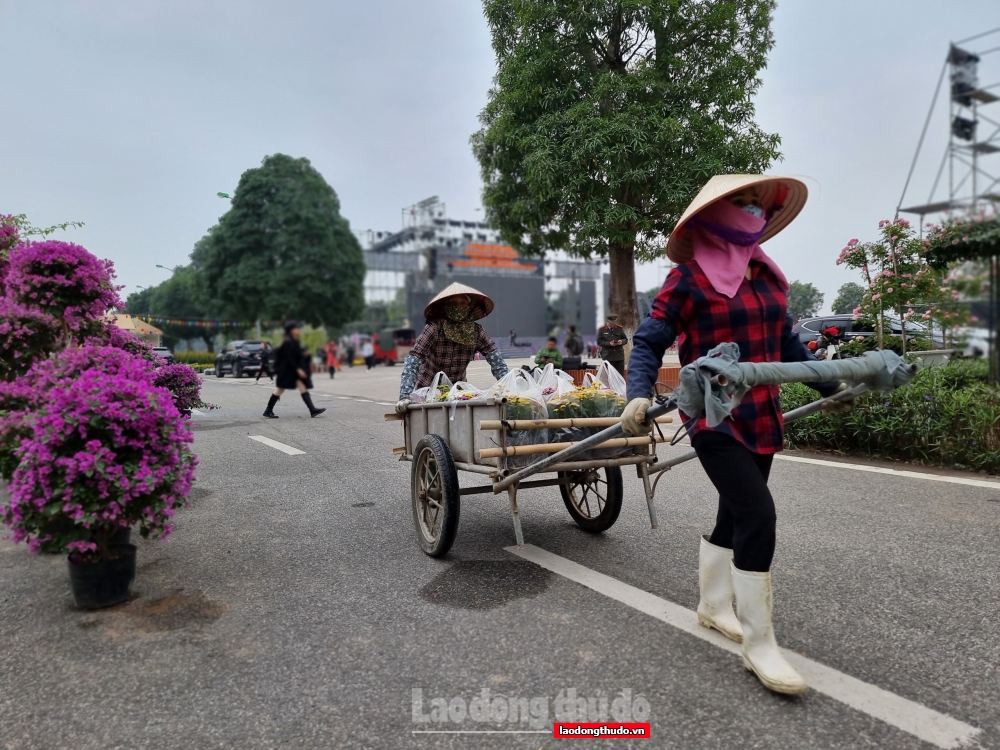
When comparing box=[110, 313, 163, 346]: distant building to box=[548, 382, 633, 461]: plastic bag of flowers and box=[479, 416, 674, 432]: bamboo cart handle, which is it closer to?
box=[479, 416, 674, 432]: bamboo cart handle

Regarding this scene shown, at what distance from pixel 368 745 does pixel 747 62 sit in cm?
1405

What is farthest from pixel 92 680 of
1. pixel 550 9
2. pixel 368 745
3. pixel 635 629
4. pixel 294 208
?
pixel 294 208

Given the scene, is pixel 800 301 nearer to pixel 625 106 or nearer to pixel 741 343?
pixel 741 343

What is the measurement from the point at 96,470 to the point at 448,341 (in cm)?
249

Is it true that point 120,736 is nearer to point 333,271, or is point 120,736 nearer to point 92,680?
point 92,680

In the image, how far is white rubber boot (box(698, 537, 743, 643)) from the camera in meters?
3.03

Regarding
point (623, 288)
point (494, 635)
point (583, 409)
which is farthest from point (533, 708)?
point (623, 288)

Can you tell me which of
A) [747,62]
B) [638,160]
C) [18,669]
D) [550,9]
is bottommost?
[18,669]

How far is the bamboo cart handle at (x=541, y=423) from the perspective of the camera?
3.71 metres

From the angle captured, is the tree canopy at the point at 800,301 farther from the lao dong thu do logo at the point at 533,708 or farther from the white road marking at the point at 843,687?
the lao dong thu do logo at the point at 533,708

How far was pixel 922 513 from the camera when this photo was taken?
5090mm

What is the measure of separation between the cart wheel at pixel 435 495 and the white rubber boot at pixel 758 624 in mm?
1748

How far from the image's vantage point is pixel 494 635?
317cm

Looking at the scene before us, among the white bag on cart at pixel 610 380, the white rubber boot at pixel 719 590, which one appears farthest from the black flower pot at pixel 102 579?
the white rubber boot at pixel 719 590
